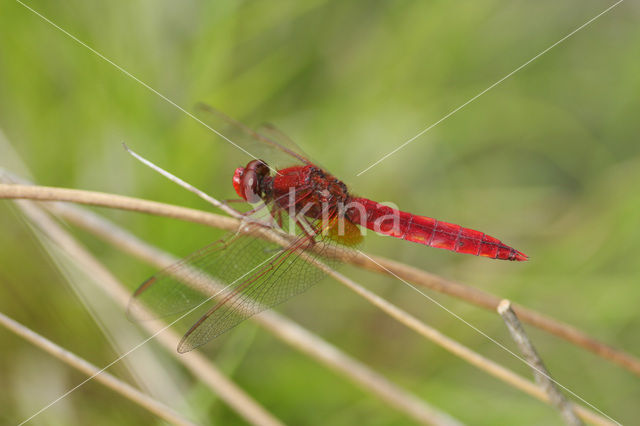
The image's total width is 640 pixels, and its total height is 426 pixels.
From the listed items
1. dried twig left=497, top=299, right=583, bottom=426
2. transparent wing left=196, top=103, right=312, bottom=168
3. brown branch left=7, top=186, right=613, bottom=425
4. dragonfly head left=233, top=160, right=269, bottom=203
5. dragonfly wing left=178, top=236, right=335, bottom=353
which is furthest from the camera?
transparent wing left=196, top=103, right=312, bottom=168

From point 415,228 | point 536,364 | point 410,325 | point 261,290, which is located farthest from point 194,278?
point 536,364

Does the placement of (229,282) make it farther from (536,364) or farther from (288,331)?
(536,364)

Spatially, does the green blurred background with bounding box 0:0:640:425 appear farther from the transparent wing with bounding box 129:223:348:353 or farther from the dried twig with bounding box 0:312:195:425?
the dried twig with bounding box 0:312:195:425

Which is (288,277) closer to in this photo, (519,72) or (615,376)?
(615,376)

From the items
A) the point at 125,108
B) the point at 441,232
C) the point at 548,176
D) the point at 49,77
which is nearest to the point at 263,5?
the point at 125,108

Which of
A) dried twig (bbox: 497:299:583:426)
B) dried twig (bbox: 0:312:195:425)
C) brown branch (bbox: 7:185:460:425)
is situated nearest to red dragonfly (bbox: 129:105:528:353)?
brown branch (bbox: 7:185:460:425)

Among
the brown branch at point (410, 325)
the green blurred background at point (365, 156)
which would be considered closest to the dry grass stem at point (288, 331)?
the brown branch at point (410, 325)
